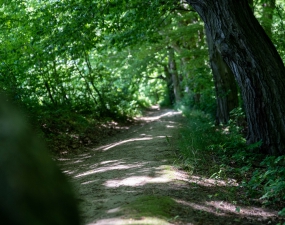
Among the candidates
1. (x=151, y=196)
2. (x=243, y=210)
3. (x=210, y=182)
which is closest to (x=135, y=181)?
(x=151, y=196)

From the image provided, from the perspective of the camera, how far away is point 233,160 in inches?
343

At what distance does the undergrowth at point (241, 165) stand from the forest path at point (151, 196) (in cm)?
36

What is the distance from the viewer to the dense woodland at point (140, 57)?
8492 mm

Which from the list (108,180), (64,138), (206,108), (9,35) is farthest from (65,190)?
(206,108)

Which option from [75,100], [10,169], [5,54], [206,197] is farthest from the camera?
[75,100]

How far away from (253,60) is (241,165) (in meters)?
2.40

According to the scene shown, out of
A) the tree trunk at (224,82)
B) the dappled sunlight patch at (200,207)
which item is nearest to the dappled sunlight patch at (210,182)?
the dappled sunlight patch at (200,207)

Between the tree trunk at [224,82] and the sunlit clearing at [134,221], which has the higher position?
the tree trunk at [224,82]

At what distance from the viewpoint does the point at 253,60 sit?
8.47 m

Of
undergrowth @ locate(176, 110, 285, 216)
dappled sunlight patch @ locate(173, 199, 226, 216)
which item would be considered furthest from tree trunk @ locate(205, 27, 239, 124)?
dappled sunlight patch @ locate(173, 199, 226, 216)

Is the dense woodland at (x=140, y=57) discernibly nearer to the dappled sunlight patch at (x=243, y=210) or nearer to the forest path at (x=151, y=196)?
the dappled sunlight patch at (x=243, y=210)

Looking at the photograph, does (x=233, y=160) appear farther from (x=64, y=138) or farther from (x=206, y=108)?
(x=206, y=108)

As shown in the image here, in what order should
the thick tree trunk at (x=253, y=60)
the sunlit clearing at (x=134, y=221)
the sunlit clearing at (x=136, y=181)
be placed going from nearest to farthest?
the sunlit clearing at (x=134, y=221), the sunlit clearing at (x=136, y=181), the thick tree trunk at (x=253, y=60)

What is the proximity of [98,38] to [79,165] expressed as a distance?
200 inches
